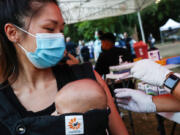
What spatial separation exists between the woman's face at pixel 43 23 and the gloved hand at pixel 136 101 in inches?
30.4

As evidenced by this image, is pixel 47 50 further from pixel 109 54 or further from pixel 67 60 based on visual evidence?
pixel 109 54

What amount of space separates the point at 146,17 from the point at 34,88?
26119mm

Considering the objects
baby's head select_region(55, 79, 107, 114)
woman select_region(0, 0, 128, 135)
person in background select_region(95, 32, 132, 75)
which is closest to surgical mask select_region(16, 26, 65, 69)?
woman select_region(0, 0, 128, 135)

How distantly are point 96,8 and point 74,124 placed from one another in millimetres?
6932

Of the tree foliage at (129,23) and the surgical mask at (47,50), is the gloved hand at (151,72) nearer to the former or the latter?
the surgical mask at (47,50)

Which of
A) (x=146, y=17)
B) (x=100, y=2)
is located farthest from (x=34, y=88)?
(x=146, y=17)

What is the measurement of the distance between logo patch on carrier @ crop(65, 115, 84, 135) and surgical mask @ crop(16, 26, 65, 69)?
2.11ft

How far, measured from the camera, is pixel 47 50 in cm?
146

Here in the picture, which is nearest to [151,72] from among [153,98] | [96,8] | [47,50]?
[153,98]

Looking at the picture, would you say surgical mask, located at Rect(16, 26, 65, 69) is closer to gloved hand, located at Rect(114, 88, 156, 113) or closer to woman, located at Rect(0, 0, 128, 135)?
woman, located at Rect(0, 0, 128, 135)

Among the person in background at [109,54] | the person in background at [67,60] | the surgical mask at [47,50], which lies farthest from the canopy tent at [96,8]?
the surgical mask at [47,50]

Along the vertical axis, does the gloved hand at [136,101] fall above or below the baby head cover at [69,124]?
below

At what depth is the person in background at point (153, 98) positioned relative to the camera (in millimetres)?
1296

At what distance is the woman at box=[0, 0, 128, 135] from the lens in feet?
4.13
